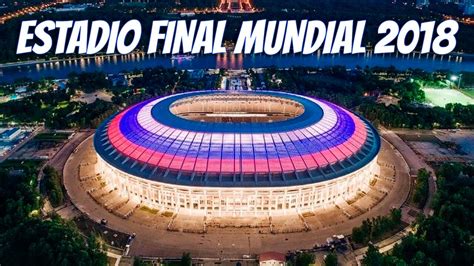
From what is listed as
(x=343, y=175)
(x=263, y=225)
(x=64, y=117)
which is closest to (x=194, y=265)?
(x=263, y=225)

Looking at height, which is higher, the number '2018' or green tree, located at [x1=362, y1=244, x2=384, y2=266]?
the number '2018'

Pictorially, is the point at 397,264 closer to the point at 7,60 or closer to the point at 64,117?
the point at 64,117

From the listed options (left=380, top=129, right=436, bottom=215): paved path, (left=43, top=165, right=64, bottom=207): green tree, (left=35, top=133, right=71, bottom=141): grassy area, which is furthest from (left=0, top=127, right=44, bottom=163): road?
(left=380, top=129, right=436, bottom=215): paved path

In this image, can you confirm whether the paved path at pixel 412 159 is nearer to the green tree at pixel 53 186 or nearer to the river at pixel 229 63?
the green tree at pixel 53 186

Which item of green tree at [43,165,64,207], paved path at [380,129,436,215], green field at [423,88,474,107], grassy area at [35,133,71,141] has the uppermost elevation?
green tree at [43,165,64,207]

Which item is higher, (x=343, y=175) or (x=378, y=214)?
(x=343, y=175)

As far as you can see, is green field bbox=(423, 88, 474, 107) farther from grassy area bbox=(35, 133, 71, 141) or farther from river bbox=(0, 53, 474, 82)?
grassy area bbox=(35, 133, 71, 141)

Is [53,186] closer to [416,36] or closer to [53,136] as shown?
[53,136]
